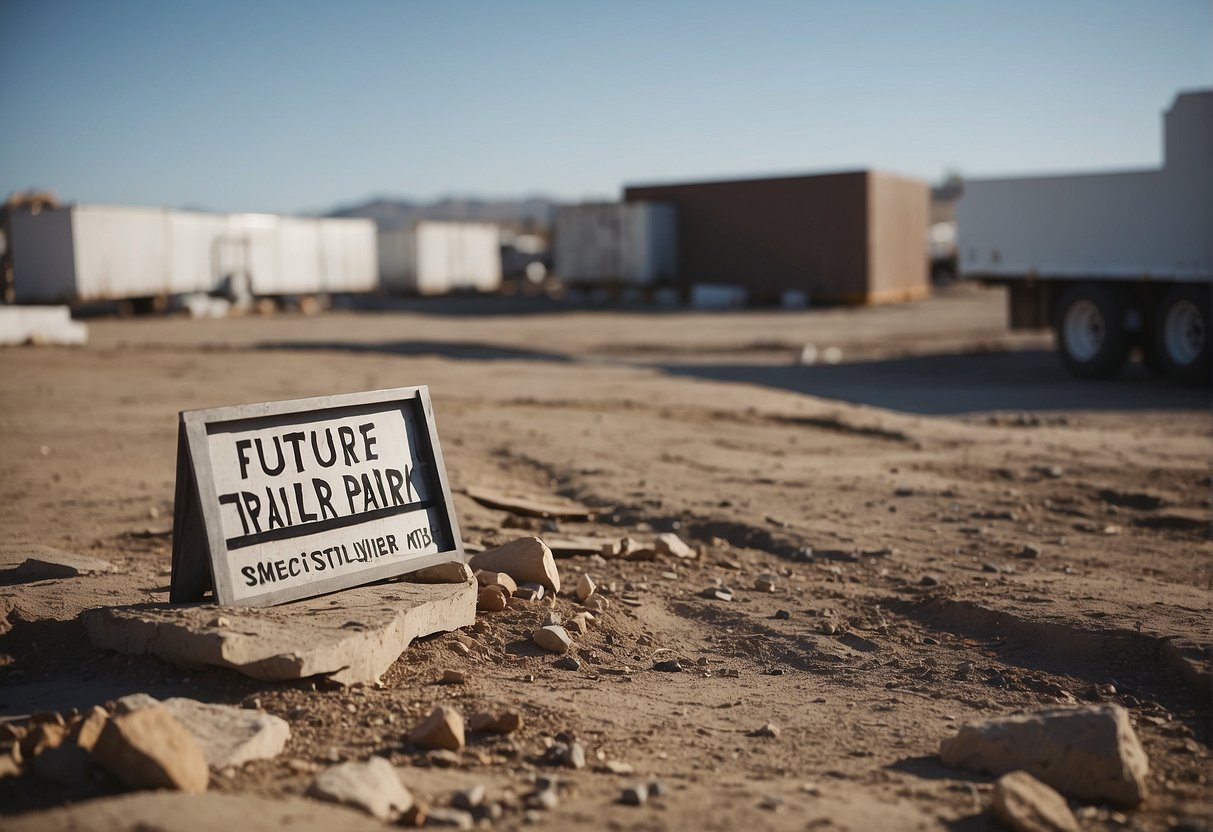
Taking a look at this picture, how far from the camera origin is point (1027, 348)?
70.6 ft

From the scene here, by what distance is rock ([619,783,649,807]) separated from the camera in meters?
3.33

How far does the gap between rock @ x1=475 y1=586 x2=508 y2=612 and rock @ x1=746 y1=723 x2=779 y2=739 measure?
1.45 meters

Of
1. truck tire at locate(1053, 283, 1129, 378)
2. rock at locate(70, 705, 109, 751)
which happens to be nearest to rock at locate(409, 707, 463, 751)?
rock at locate(70, 705, 109, 751)

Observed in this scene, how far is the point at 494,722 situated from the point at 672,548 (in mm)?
2823

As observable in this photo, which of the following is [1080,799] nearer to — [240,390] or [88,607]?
[88,607]

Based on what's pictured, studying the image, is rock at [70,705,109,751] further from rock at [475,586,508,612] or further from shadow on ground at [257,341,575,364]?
shadow on ground at [257,341,575,364]

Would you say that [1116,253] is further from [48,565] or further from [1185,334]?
[48,565]

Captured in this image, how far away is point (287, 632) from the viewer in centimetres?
416

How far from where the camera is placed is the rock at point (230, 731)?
3.46 m

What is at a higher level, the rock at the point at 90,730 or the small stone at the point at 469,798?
the rock at the point at 90,730

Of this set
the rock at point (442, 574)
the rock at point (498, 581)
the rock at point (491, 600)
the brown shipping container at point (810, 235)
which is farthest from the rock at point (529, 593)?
the brown shipping container at point (810, 235)

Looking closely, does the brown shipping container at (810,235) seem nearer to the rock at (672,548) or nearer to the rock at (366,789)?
the rock at (672,548)

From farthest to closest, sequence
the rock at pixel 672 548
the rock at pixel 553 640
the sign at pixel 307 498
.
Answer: the rock at pixel 672 548
the rock at pixel 553 640
the sign at pixel 307 498

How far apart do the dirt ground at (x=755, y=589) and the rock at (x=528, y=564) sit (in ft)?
0.39
